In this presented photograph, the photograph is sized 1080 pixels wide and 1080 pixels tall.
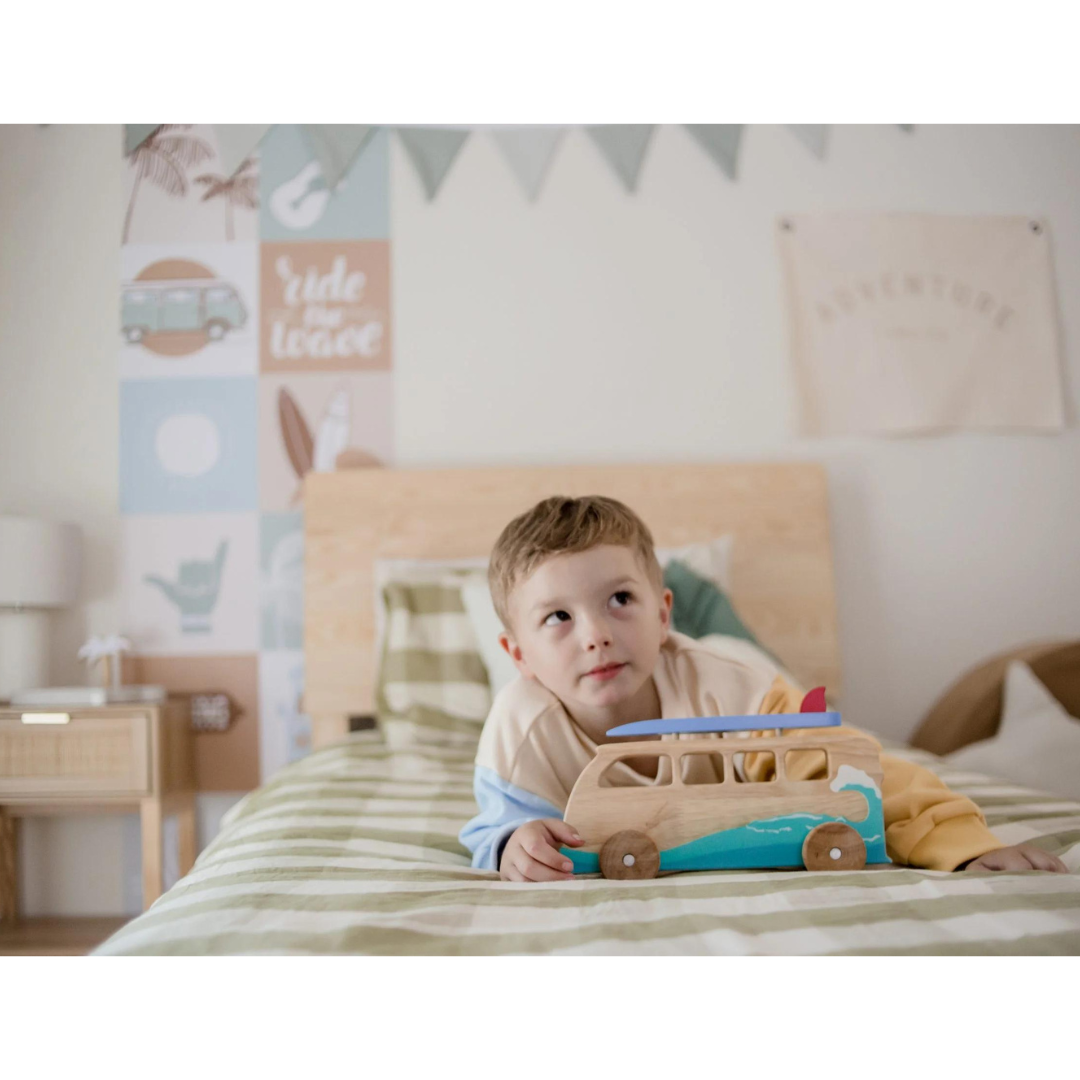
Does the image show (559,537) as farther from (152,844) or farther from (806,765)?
(152,844)

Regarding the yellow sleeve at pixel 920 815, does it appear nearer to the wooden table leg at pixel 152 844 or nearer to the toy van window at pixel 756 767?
the toy van window at pixel 756 767

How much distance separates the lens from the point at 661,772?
2.80 feet

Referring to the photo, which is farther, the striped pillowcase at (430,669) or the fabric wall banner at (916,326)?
the fabric wall banner at (916,326)

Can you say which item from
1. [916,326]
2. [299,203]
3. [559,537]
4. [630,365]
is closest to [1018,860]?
[559,537]

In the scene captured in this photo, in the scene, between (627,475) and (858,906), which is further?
(627,475)

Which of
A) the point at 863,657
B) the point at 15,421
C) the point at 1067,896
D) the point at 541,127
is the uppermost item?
the point at 541,127

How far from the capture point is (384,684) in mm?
1659

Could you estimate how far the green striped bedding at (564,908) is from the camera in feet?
2.00

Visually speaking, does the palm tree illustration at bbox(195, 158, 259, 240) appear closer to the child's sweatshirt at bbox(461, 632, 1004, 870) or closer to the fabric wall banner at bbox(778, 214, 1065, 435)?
the fabric wall banner at bbox(778, 214, 1065, 435)

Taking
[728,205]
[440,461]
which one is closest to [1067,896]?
[440,461]

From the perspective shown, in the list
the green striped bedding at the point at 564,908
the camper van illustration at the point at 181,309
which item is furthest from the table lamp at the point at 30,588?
the green striped bedding at the point at 564,908

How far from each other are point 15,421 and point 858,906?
2.08 m
